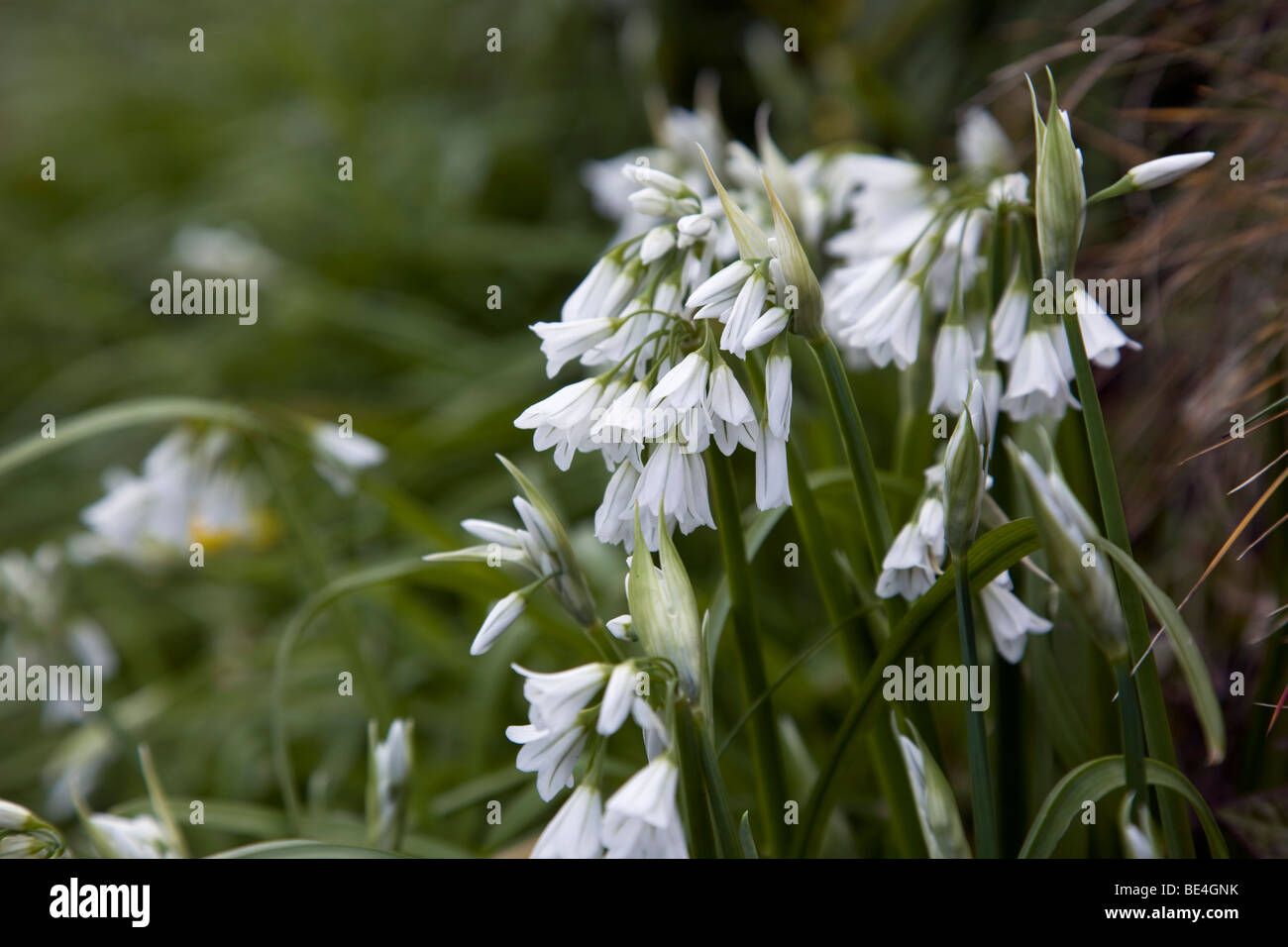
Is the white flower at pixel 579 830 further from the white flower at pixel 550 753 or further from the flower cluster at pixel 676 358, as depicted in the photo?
the flower cluster at pixel 676 358

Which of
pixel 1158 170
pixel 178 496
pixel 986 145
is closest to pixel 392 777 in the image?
pixel 178 496

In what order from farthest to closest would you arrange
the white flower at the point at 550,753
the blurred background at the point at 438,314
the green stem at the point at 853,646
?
1. the blurred background at the point at 438,314
2. the green stem at the point at 853,646
3. the white flower at the point at 550,753

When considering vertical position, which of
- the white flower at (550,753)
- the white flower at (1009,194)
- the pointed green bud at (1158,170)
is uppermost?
the white flower at (1009,194)

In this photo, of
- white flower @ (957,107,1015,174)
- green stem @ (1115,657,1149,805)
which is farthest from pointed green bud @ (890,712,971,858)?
white flower @ (957,107,1015,174)

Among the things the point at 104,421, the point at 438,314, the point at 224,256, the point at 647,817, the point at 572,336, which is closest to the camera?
the point at 647,817

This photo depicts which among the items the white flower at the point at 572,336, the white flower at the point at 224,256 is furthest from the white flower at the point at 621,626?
the white flower at the point at 224,256

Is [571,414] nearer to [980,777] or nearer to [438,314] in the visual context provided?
[980,777]
